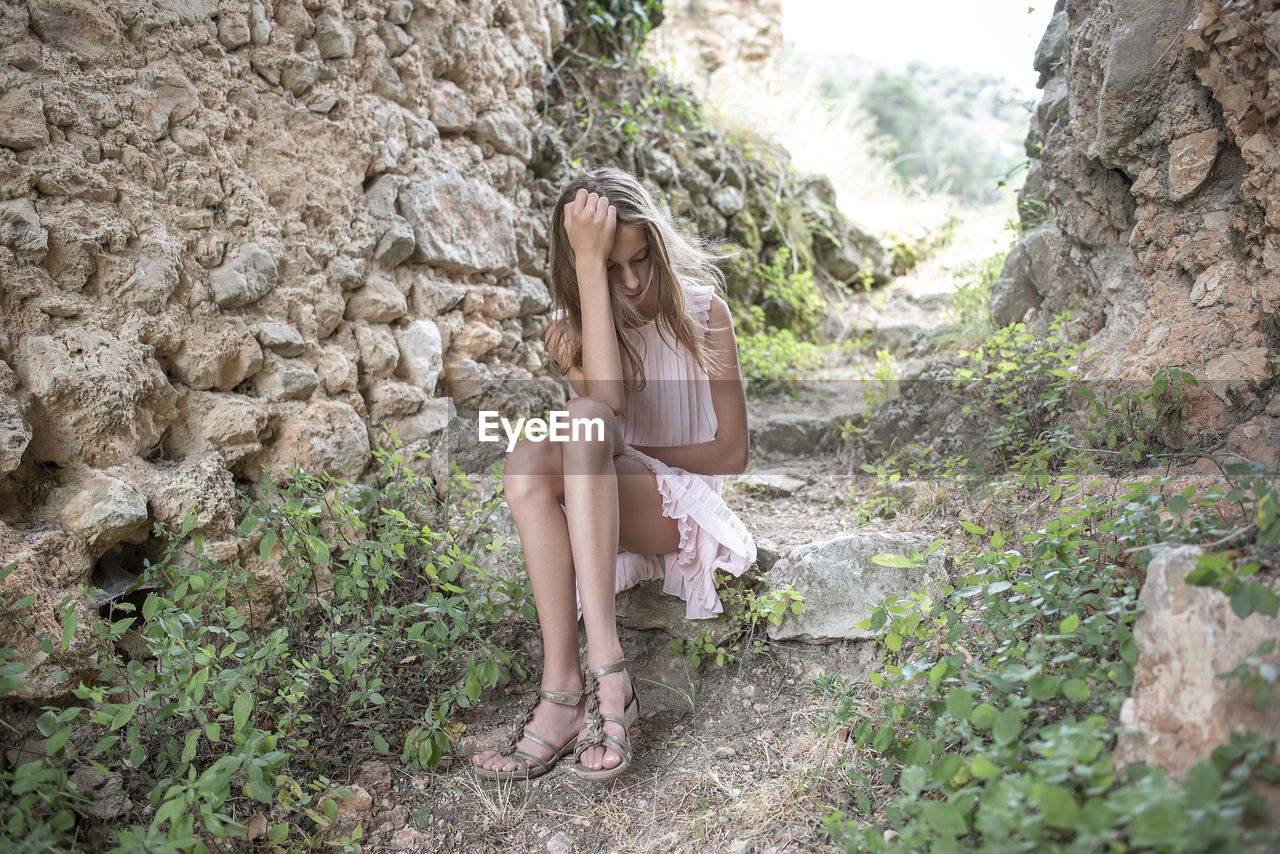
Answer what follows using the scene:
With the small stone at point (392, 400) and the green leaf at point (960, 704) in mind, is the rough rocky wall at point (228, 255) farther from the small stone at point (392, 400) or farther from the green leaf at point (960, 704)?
the green leaf at point (960, 704)

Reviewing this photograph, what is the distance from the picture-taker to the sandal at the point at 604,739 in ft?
5.86

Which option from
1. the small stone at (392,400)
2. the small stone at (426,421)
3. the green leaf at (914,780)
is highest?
the small stone at (392,400)

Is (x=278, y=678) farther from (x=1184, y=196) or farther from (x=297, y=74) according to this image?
(x=1184, y=196)

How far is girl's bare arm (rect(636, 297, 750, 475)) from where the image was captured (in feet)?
7.66

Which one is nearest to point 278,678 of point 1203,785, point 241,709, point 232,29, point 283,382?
point 241,709

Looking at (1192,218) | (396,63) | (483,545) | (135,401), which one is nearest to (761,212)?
(396,63)

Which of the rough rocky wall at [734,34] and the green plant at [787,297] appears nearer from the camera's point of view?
the green plant at [787,297]

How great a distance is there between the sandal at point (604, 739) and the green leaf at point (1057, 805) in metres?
0.97

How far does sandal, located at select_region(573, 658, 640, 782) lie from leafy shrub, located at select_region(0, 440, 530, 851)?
10.2 inches

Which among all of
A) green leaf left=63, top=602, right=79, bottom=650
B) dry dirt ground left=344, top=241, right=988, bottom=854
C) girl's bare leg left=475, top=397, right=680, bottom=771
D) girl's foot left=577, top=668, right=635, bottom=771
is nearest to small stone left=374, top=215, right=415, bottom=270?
girl's bare leg left=475, top=397, right=680, bottom=771

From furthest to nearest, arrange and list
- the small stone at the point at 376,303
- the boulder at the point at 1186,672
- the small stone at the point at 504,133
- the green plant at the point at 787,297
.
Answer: the green plant at the point at 787,297 → the small stone at the point at 504,133 → the small stone at the point at 376,303 → the boulder at the point at 1186,672

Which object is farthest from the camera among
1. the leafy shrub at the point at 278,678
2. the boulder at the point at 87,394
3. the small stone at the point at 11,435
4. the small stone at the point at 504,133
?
the small stone at the point at 504,133

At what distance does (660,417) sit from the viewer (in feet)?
8.14

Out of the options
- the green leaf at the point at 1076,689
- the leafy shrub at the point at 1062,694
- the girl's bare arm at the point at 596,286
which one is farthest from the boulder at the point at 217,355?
the green leaf at the point at 1076,689
